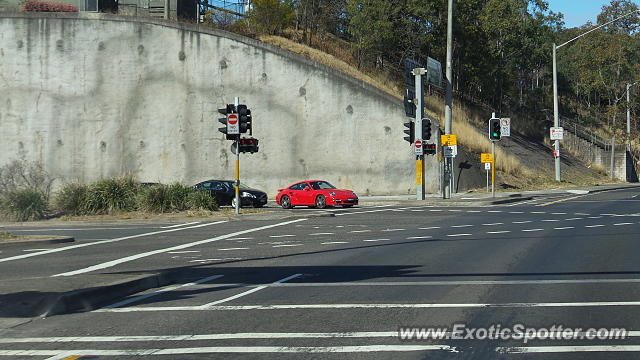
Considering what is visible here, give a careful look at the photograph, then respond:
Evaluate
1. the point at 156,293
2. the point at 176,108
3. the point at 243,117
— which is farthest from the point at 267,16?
the point at 156,293

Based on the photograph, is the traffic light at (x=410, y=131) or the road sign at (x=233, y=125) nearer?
the road sign at (x=233, y=125)

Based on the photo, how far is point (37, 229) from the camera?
80.3 ft

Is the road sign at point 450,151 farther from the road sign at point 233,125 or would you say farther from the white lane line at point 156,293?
the white lane line at point 156,293

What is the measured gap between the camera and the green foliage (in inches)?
1902

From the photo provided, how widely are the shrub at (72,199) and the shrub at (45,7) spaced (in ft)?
60.2

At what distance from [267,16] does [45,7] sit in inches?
535

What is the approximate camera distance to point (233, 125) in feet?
90.0

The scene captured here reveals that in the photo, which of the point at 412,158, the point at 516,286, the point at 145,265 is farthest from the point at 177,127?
the point at 516,286

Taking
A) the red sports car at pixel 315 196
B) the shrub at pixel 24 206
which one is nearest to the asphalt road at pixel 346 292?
the shrub at pixel 24 206

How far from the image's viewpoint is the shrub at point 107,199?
2798 centimetres

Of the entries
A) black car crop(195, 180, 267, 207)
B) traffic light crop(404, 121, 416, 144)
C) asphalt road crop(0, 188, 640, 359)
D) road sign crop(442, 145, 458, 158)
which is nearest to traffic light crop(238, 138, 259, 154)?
black car crop(195, 180, 267, 207)

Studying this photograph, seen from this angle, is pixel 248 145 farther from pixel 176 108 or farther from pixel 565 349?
pixel 565 349

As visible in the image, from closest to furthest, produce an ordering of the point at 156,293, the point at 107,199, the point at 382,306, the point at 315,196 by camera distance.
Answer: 1. the point at 382,306
2. the point at 156,293
3. the point at 107,199
4. the point at 315,196

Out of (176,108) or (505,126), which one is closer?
(505,126)
